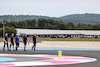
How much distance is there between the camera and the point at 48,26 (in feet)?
548

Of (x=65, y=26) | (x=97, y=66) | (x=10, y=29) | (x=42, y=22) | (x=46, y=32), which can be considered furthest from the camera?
(x=42, y=22)

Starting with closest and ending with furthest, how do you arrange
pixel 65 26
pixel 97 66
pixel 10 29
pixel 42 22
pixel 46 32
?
pixel 97 66 → pixel 10 29 → pixel 46 32 → pixel 65 26 → pixel 42 22

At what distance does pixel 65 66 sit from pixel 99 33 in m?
111

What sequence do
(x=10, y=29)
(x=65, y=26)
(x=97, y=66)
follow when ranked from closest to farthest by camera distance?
1. (x=97, y=66)
2. (x=10, y=29)
3. (x=65, y=26)

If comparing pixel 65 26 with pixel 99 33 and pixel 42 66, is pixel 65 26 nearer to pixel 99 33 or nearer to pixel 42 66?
pixel 99 33

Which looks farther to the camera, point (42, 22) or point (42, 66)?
point (42, 22)

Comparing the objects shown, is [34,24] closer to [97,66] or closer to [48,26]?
[48,26]

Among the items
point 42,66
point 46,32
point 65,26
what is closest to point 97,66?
point 42,66

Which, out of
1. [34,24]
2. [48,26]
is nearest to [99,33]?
[48,26]

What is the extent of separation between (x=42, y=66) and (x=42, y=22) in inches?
6363

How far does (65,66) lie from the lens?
1238cm

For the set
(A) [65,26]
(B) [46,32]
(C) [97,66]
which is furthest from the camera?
(A) [65,26]

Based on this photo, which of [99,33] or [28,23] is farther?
[28,23]

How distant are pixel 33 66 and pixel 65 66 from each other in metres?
1.47
